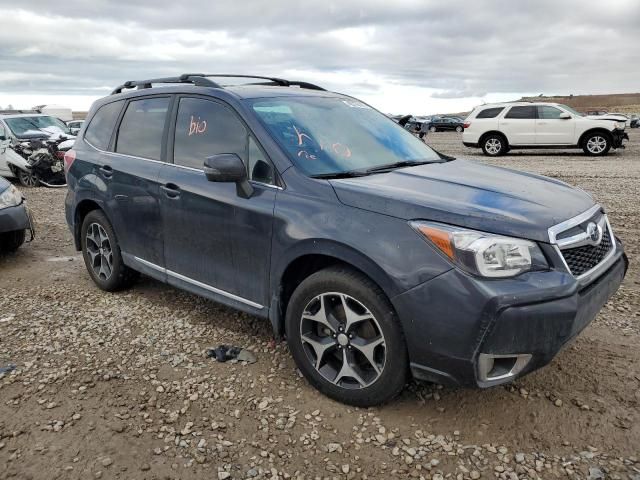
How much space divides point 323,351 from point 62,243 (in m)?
5.25

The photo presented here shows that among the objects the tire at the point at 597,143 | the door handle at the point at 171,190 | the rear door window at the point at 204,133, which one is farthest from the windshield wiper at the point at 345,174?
the tire at the point at 597,143

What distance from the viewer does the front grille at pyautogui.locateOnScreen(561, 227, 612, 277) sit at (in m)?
2.65

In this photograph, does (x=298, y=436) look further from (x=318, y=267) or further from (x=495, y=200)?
(x=495, y=200)

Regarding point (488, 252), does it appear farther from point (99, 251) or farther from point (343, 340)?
point (99, 251)

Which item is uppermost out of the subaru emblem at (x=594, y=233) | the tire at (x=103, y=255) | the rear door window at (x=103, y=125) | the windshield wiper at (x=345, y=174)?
the rear door window at (x=103, y=125)

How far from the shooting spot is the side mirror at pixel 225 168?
3137mm

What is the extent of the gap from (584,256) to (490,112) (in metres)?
16.2

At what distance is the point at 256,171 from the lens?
3.33 meters

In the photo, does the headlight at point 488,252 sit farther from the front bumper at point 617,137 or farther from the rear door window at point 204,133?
the front bumper at point 617,137

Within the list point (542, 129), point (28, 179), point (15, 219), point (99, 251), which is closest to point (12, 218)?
point (15, 219)

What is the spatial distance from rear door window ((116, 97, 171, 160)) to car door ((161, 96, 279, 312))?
0.20 m

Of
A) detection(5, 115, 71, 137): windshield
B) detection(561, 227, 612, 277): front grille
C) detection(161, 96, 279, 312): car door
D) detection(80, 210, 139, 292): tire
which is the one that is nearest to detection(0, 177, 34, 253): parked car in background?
detection(80, 210, 139, 292): tire

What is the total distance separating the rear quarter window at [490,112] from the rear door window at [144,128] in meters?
15.4

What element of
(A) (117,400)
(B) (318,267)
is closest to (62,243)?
(A) (117,400)
